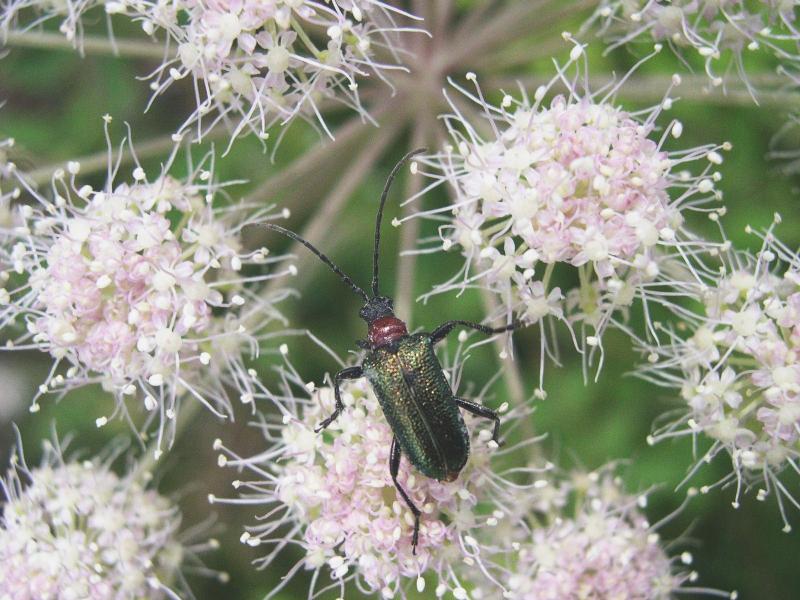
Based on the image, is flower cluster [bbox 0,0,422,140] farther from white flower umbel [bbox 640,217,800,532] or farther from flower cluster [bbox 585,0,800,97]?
white flower umbel [bbox 640,217,800,532]

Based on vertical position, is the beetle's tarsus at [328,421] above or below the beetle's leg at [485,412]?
above

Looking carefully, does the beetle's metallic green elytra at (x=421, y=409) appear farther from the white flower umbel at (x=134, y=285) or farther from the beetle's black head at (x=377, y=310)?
the white flower umbel at (x=134, y=285)

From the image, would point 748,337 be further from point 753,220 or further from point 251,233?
point 251,233

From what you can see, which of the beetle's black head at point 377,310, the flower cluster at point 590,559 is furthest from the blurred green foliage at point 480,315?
the beetle's black head at point 377,310

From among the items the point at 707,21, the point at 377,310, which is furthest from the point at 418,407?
the point at 707,21

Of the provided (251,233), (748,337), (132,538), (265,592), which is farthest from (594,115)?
(265,592)
